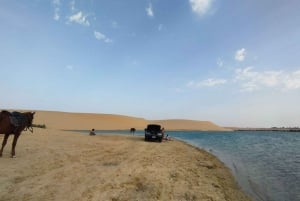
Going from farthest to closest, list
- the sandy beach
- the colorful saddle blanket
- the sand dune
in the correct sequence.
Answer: the sand dune, the colorful saddle blanket, the sandy beach

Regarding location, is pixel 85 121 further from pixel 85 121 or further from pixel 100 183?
pixel 100 183

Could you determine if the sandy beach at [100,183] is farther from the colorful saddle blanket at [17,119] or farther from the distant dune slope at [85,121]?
the distant dune slope at [85,121]

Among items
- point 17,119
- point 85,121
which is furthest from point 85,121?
point 17,119

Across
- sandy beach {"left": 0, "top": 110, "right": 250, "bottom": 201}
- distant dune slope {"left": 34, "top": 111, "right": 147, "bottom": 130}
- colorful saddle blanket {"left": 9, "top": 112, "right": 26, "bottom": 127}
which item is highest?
distant dune slope {"left": 34, "top": 111, "right": 147, "bottom": 130}

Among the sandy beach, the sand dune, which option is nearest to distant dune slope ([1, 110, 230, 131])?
the sand dune

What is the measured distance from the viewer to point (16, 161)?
48.6 ft

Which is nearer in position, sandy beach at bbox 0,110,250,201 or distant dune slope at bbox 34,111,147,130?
sandy beach at bbox 0,110,250,201

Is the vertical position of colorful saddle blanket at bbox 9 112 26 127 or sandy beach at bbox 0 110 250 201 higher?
colorful saddle blanket at bbox 9 112 26 127

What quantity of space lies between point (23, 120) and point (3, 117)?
3.82ft

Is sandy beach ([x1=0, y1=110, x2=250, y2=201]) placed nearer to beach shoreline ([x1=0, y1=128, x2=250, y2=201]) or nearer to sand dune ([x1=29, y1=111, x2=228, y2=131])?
beach shoreline ([x1=0, y1=128, x2=250, y2=201])

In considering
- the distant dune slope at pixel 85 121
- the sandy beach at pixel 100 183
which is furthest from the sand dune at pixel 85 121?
the sandy beach at pixel 100 183

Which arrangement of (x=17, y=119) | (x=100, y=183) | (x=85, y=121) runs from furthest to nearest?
(x=85, y=121) < (x=17, y=119) < (x=100, y=183)

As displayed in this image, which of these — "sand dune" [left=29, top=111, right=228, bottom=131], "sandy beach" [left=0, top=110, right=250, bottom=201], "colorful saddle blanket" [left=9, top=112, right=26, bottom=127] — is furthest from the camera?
"sand dune" [left=29, top=111, right=228, bottom=131]

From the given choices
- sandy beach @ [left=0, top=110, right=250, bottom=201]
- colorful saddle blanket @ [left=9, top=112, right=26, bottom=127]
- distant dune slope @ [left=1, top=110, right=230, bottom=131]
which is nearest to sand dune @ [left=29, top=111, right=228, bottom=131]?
distant dune slope @ [left=1, top=110, right=230, bottom=131]
